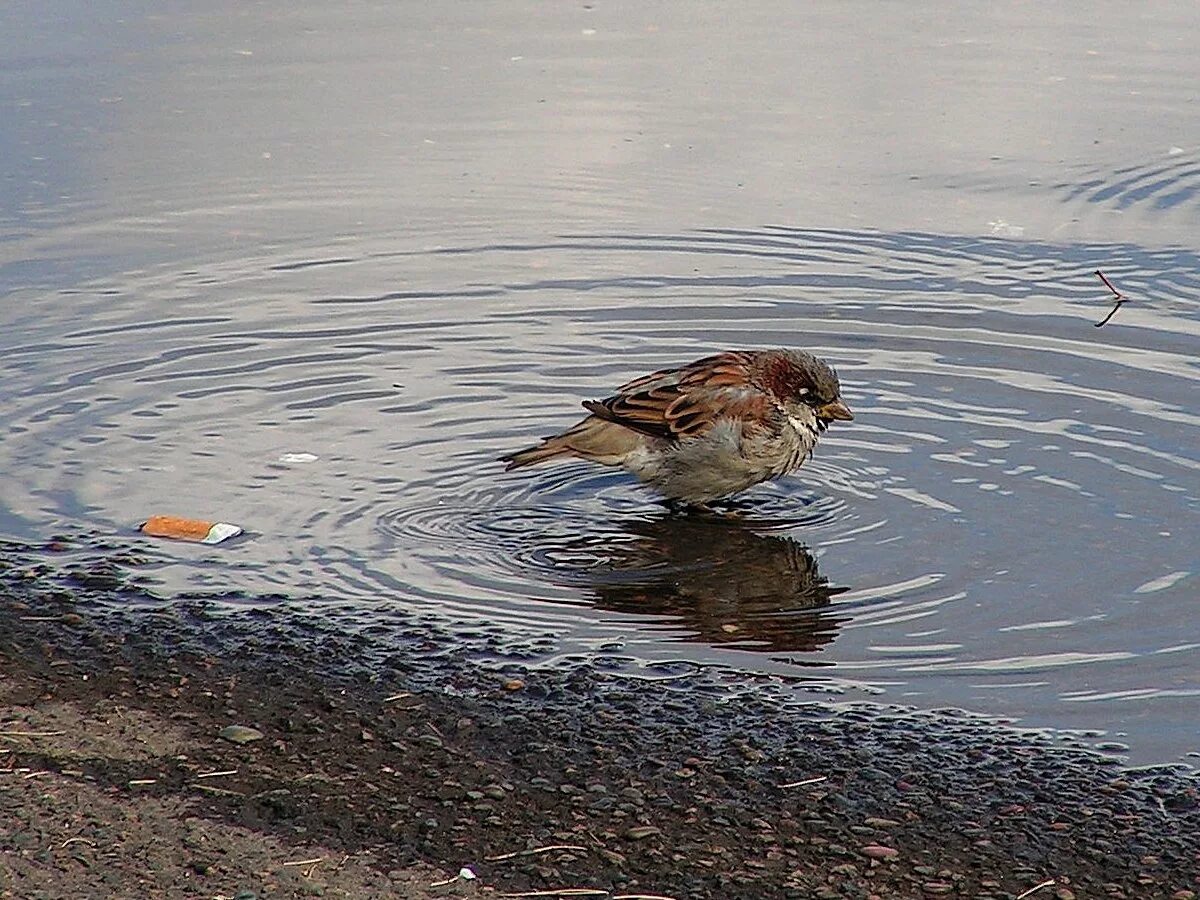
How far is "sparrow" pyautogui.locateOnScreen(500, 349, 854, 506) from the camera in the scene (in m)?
9.27

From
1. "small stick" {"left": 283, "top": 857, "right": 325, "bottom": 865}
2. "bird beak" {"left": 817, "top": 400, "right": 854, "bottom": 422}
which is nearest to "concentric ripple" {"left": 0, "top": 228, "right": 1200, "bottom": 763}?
"bird beak" {"left": 817, "top": 400, "right": 854, "bottom": 422}

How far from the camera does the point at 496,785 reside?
627 centimetres

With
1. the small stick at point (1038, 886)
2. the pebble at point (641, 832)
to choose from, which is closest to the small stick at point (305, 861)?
the pebble at point (641, 832)

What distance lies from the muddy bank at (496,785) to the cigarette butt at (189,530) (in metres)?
1.04

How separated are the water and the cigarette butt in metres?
0.11

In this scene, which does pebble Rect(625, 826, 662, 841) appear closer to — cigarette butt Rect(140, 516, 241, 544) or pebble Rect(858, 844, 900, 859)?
pebble Rect(858, 844, 900, 859)

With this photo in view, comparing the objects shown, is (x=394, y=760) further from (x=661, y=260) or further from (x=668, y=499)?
(x=661, y=260)

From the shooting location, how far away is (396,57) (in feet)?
59.8

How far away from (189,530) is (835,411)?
2962 millimetres

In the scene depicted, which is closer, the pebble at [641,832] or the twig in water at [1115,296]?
the pebble at [641,832]

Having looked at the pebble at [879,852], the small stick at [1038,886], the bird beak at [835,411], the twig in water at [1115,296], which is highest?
the twig in water at [1115,296]

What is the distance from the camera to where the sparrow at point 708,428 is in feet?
30.4

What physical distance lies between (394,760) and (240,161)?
9.34 meters

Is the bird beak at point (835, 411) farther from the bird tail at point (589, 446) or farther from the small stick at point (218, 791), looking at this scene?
the small stick at point (218, 791)
